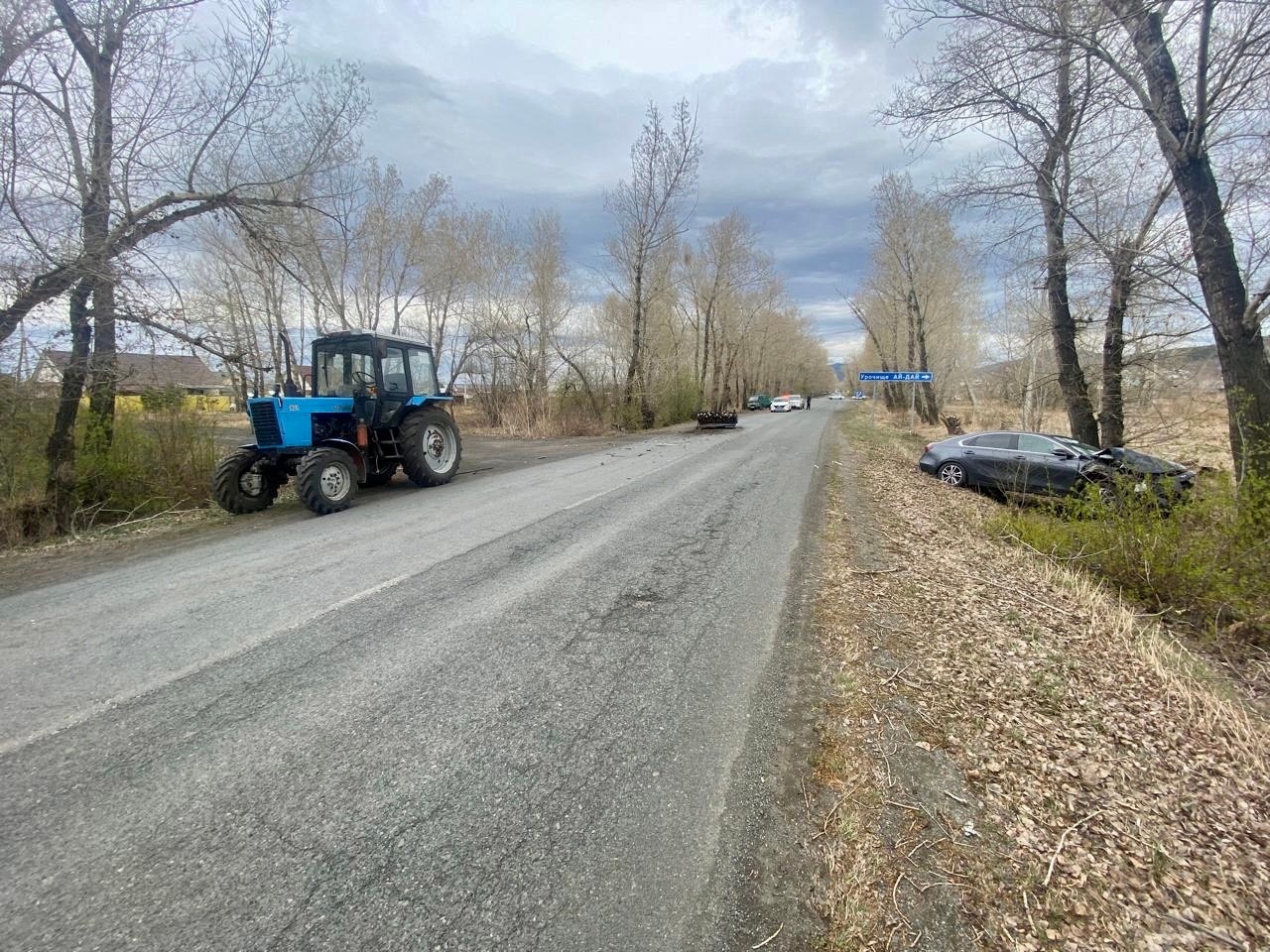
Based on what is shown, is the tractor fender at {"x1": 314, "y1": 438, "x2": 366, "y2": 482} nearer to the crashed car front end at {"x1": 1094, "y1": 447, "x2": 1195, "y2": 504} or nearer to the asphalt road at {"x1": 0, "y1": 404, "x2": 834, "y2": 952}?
the asphalt road at {"x1": 0, "y1": 404, "x2": 834, "y2": 952}

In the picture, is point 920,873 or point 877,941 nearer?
point 877,941

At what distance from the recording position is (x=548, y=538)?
5.86 m

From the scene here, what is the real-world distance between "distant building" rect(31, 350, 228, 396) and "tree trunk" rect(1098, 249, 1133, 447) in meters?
14.9

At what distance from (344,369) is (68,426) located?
3.44m

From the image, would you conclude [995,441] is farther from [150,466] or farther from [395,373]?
[150,466]

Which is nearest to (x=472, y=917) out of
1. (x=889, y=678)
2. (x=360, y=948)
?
(x=360, y=948)

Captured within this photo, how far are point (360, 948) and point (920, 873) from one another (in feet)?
6.07

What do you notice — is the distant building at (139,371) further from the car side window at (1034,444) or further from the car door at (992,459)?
the car side window at (1034,444)

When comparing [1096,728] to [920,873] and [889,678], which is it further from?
[920,873]

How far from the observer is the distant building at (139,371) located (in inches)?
264

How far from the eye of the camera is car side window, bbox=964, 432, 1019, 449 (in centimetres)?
1020

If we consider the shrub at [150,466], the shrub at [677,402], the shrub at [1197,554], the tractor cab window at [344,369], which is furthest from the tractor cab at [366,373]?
the shrub at [677,402]

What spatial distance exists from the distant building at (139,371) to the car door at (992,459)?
14.0 meters

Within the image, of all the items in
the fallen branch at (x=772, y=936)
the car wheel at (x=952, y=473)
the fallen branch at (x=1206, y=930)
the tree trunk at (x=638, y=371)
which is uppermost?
the tree trunk at (x=638, y=371)
